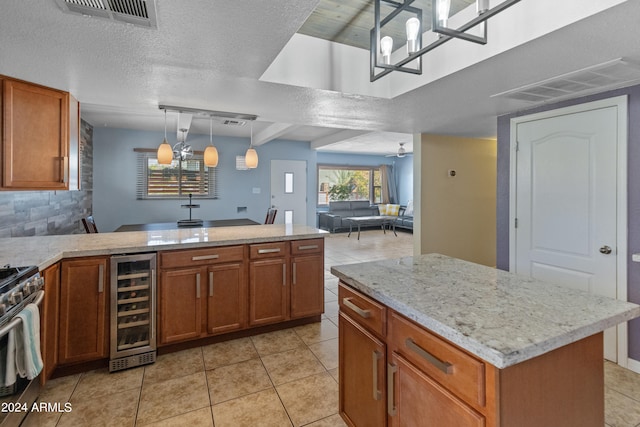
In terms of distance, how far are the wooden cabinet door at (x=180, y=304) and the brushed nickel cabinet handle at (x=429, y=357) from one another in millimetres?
1898

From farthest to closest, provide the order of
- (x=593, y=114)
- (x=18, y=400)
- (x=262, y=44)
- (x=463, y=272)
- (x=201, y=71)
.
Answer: (x=593, y=114)
(x=201, y=71)
(x=262, y=44)
(x=463, y=272)
(x=18, y=400)

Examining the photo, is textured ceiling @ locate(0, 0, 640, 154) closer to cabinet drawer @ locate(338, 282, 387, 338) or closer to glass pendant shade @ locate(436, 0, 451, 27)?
glass pendant shade @ locate(436, 0, 451, 27)

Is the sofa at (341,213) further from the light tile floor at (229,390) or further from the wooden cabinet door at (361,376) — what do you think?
the wooden cabinet door at (361,376)

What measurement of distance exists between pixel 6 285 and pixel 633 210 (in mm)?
3980

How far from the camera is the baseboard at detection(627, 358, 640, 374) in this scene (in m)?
2.30

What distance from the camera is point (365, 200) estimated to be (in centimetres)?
1022

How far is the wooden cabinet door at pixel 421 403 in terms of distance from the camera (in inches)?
37.7

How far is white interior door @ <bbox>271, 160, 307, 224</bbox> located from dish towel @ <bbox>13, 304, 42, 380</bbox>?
18.2 feet

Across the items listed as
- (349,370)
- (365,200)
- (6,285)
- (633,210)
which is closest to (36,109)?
(6,285)

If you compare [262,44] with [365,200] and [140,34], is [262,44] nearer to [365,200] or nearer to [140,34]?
[140,34]

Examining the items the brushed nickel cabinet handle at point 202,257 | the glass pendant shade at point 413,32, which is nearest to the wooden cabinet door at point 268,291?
the brushed nickel cabinet handle at point 202,257

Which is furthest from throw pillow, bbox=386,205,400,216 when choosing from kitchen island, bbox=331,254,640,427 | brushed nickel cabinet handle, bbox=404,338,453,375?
brushed nickel cabinet handle, bbox=404,338,453,375

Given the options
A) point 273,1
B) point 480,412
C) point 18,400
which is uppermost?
point 273,1

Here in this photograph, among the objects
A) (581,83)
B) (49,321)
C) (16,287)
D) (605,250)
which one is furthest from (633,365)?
(49,321)
